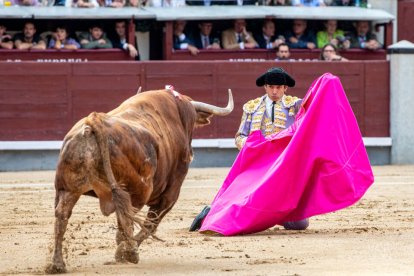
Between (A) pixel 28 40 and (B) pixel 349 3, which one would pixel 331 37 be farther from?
(A) pixel 28 40

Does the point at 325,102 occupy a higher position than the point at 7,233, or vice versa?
the point at 325,102

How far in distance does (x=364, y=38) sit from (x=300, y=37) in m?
1.08

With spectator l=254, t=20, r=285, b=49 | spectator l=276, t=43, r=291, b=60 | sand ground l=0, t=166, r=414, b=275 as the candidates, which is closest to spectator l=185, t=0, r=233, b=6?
spectator l=254, t=20, r=285, b=49

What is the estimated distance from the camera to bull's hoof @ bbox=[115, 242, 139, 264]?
5746 mm

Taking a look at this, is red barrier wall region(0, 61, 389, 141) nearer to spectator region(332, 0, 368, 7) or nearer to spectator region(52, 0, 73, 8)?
spectator region(52, 0, 73, 8)

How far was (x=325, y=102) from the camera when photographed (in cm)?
739

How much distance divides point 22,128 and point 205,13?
2778 mm

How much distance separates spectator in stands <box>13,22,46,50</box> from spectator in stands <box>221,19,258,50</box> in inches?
90.9

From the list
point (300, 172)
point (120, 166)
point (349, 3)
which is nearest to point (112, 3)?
point (349, 3)

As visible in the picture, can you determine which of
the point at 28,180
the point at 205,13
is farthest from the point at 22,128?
the point at 205,13

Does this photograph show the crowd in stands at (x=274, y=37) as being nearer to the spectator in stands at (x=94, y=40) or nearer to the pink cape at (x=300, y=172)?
the spectator in stands at (x=94, y=40)

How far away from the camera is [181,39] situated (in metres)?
14.0

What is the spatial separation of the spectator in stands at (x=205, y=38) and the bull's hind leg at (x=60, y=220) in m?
8.66

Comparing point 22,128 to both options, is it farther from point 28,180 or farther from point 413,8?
point 413,8
